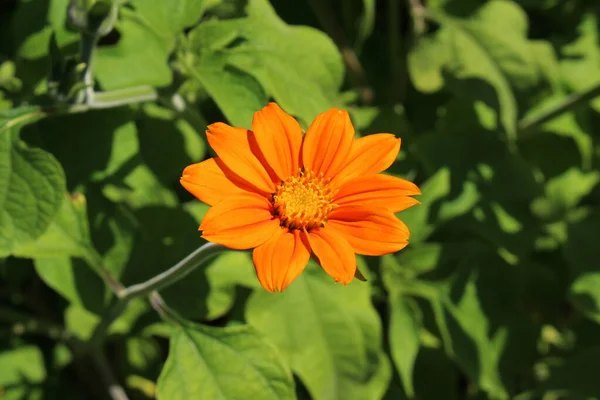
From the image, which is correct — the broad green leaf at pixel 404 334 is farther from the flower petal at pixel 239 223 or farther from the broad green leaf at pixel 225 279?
the flower petal at pixel 239 223

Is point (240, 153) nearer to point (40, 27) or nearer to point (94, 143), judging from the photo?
point (94, 143)

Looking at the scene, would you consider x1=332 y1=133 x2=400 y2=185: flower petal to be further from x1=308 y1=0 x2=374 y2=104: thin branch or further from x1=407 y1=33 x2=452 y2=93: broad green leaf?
x1=308 y1=0 x2=374 y2=104: thin branch

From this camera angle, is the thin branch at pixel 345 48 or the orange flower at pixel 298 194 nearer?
the orange flower at pixel 298 194

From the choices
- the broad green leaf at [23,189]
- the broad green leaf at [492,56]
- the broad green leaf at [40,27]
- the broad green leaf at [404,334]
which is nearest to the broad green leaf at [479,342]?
the broad green leaf at [404,334]

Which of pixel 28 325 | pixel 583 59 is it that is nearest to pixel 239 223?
pixel 28 325

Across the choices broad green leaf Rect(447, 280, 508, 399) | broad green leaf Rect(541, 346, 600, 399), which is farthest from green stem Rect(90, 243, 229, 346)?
broad green leaf Rect(541, 346, 600, 399)

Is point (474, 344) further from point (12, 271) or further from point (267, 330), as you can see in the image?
point (12, 271)

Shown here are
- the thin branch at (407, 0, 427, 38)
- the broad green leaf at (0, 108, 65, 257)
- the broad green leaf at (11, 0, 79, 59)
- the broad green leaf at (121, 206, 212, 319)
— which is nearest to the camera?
the broad green leaf at (0, 108, 65, 257)
